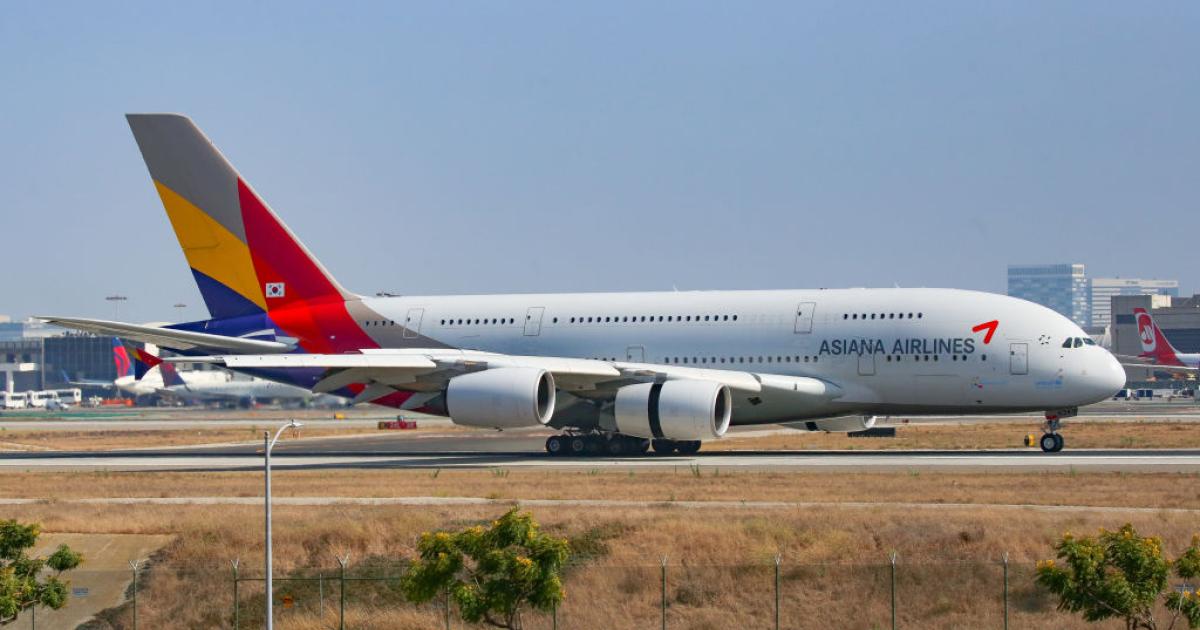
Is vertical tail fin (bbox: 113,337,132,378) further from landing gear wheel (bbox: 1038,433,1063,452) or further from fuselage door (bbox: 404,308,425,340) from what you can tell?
landing gear wheel (bbox: 1038,433,1063,452)

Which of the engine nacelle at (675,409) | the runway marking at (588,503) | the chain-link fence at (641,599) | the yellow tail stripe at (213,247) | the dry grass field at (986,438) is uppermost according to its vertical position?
the yellow tail stripe at (213,247)

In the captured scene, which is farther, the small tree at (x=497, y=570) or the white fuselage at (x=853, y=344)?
the white fuselage at (x=853, y=344)

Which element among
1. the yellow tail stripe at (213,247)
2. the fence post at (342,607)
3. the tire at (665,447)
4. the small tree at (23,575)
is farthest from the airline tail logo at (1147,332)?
the small tree at (23,575)

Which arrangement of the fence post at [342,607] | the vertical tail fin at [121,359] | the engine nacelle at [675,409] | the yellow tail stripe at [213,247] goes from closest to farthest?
the fence post at [342,607] → the engine nacelle at [675,409] → the yellow tail stripe at [213,247] → the vertical tail fin at [121,359]

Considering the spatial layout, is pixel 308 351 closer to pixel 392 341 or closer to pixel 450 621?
pixel 392 341

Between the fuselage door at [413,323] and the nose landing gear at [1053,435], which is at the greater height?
the fuselage door at [413,323]

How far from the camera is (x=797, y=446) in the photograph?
55.4 metres

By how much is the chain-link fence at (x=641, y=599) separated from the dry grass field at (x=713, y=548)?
4 cm

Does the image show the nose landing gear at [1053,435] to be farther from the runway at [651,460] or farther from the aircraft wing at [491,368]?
the aircraft wing at [491,368]

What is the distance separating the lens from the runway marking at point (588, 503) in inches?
1297

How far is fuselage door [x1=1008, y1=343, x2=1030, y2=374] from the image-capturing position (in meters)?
46.4

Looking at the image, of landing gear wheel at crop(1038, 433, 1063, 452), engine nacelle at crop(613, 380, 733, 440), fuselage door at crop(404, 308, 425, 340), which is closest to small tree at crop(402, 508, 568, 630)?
engine nacelle at crop(613, 380, 733, 440)

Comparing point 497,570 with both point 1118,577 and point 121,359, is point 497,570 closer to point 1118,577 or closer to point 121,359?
point 1118,577

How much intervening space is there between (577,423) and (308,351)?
1105 centimetres
